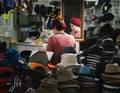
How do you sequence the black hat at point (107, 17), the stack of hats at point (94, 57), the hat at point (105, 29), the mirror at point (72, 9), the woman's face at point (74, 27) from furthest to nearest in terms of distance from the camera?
the mirror at point (72, 9) → the black hat at point (107, 17) → the woman's face at point (74, 27) → the hat at point (105, 29) → the stack of hats at point (94, 57)

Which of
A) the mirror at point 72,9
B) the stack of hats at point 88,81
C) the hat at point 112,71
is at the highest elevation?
the mirror at point 72,9

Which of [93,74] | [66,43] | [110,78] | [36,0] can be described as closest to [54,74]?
[93,74]

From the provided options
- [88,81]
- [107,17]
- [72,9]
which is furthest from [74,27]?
[88,81]

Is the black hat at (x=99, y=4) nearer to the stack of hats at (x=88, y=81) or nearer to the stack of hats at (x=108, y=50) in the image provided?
the stack of hats at (x=108, y=50)

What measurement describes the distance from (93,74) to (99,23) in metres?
2.25

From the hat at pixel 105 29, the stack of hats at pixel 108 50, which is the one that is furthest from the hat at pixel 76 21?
the stack of hats at pixel 108 50

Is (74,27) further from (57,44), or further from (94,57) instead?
(94,57)

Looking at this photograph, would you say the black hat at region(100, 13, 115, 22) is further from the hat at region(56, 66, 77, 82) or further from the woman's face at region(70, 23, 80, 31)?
the hat at region(56, 66, 77, 82)

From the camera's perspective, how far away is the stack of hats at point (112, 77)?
8.08 ft

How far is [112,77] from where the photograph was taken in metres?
2.46

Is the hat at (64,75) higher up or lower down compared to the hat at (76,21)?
lower down

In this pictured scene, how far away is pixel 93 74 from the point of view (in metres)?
2.61

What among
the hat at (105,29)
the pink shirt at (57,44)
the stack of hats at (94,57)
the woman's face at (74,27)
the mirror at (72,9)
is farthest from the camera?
the mirror at (72,9)

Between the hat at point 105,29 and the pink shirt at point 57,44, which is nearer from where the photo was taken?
the pink shirt at point 57,44
